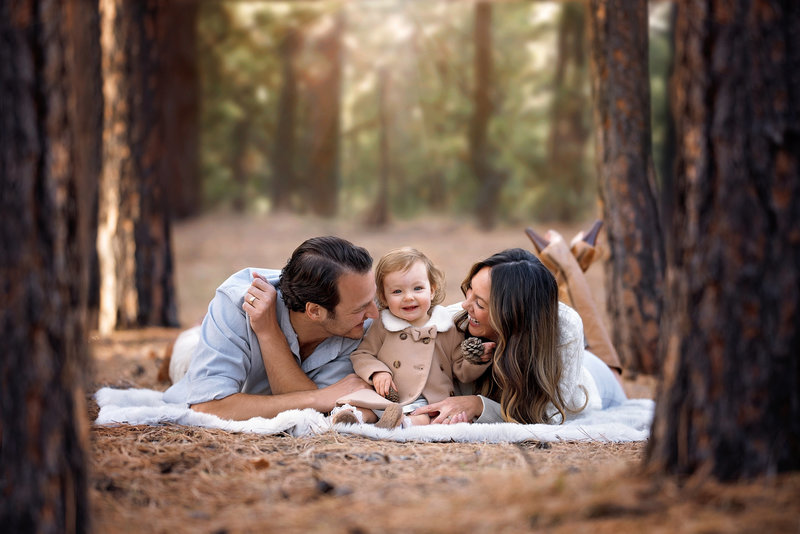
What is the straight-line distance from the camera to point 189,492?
303 cm

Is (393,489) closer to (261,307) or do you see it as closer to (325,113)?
(261,307)

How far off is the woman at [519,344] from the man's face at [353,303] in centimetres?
59

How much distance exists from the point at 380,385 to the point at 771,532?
7.68ft

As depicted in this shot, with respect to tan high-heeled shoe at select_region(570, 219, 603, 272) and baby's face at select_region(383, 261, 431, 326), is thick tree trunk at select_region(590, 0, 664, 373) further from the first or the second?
baby's face at select_region(383, 261, 431, 326)

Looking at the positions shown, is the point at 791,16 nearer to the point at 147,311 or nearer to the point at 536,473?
the point at 536,473

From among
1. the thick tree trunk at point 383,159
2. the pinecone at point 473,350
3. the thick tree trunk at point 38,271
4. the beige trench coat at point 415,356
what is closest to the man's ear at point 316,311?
the beige trench coat at point 415,356

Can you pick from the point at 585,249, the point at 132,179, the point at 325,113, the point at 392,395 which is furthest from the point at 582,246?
the point at 325,113

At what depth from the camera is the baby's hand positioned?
427 cm

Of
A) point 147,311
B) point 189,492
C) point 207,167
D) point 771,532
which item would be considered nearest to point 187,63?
point 207,167

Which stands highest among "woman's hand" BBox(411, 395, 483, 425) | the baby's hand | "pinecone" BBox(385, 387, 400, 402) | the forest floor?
the baby's hand

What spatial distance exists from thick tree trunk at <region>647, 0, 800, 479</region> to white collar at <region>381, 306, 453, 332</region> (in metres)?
2.00

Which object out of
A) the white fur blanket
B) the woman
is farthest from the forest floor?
the woman

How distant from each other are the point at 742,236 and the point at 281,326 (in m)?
2.68

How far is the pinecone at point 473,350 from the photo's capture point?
441 cm
